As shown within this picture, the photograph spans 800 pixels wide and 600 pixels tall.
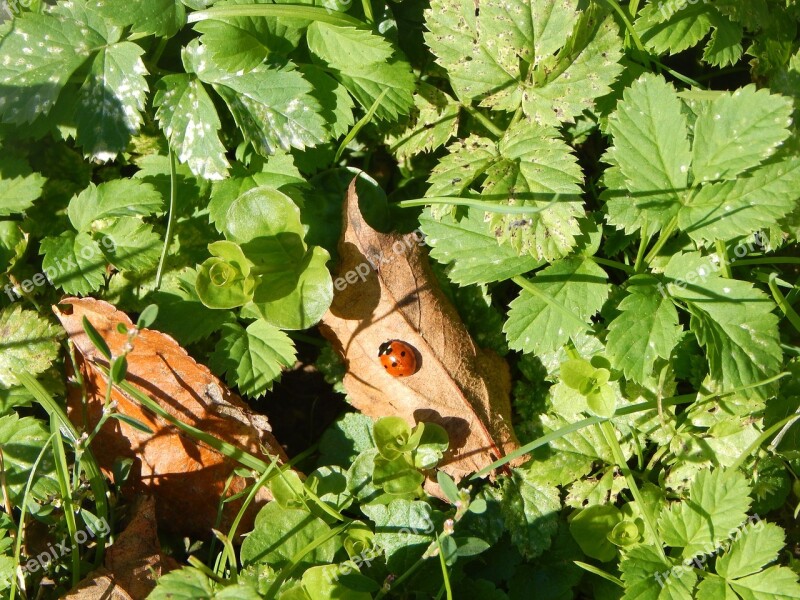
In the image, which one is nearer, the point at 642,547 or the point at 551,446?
the point at 642,547

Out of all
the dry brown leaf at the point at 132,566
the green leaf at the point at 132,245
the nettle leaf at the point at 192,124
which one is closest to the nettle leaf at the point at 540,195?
the nettle leaf at the point at 192,124

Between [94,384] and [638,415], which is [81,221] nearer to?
[94,384]

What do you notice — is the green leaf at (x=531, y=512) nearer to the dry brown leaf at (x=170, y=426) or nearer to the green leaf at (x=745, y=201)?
the dry brown leaf at (x=170, y=426)

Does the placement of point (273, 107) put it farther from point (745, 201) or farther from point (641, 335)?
point (745, 201)

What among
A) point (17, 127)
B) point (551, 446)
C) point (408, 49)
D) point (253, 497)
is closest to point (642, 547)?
point (551, 446)

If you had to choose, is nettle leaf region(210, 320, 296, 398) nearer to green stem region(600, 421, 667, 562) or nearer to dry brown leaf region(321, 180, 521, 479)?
dry brown leaf region(321, 180, 521, 479)

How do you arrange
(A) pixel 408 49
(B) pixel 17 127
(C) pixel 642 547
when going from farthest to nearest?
1. (A) pixel 408 49
2. (B) pixel 17 127
3. (C) pixel 642 547
